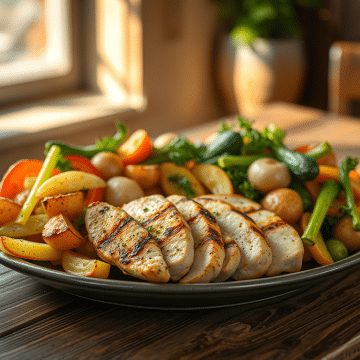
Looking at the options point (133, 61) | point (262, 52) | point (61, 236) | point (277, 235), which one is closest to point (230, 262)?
point (277, 235)

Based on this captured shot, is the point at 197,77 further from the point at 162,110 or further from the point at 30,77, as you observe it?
the point at 30,77

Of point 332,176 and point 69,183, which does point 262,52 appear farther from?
point 69,183

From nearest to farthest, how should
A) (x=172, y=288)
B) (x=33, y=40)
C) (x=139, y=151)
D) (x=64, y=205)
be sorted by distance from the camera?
(x=172, y=288) < (x=64, y=205) < (x=139, y=151) < (x=33, y=40)

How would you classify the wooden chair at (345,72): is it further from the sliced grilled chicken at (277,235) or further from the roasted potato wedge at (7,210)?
the roasted potato wedge at (7,210)

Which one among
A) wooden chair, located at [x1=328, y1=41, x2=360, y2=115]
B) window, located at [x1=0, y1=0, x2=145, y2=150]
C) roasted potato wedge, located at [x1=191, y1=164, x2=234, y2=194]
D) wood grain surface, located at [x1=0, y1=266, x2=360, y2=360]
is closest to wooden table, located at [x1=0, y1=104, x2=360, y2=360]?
wood grain surface, located at [x1=0, y1=266, x2=360, y2=360]

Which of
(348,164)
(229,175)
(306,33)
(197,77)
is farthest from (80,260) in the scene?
(306,33)

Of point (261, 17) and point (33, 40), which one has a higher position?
point (261, 17)

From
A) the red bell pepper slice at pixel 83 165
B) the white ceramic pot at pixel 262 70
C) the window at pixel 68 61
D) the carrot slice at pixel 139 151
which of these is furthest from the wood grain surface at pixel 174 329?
the white ceramic pot at pixel 262 70
